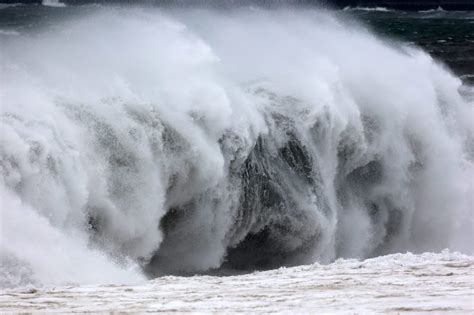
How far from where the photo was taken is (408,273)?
575cm

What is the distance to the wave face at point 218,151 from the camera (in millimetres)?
8500

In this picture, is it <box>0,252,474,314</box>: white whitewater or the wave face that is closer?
<box>0,252,474,314</box>: white whitewater

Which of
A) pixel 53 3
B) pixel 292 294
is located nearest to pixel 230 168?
pixel 292 294

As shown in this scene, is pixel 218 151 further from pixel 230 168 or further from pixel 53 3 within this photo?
pixel 53 3

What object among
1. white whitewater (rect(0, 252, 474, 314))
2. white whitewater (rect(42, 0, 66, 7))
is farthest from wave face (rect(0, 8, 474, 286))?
white whitewater (rect(42, 0, 66, 7))

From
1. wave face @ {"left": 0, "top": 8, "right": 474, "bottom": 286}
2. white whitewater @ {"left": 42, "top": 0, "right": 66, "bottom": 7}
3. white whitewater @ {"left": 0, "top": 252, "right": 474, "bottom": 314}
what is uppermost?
white whitewater @ {"left": 0, "top": 252, "right": 474, "bottom": 314}

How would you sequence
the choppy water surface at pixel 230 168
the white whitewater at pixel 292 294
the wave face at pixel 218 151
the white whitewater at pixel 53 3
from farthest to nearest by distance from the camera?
1. the white whitewater at pixel 53 3
2. the wave face at pixel 218 151
3. the choppy water surface at pixel 230 168
4. the white whitewater at pixel 292 294

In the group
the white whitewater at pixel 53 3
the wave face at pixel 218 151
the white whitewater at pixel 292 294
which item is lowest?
the white whitewater at pixel 53 3

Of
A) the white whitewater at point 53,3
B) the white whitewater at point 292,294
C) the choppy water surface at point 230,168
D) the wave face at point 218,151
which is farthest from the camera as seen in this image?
the white whitewater at point 53,3

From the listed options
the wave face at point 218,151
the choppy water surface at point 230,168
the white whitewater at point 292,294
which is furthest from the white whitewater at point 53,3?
the white whitewater at point 292,294

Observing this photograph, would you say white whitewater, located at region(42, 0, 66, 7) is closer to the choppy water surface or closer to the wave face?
the choppy water surface

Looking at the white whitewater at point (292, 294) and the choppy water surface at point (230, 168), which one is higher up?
the white whitewater at point (292, 294)

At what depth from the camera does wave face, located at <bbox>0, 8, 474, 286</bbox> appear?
8.50 metres

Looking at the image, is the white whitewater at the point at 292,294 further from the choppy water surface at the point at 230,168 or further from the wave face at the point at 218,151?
the wave face at the point at 218,151
